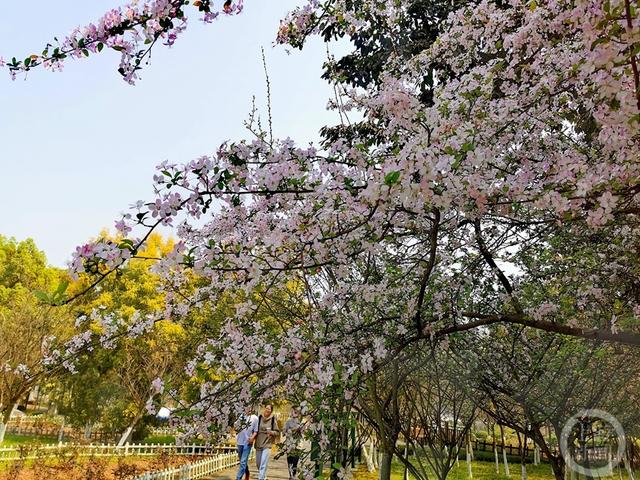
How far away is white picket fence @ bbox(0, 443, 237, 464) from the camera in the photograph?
900 centimetres

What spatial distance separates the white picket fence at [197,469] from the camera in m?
8.98

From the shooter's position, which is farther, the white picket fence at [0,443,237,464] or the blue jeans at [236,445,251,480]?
the white picket fence at [0,443,237,464]

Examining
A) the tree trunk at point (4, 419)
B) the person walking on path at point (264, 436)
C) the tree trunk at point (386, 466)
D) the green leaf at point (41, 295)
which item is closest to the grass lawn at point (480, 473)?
the person walking on path at point (264, 436)

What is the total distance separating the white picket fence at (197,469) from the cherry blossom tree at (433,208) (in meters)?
5.04

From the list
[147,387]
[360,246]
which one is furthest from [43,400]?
[360,246]

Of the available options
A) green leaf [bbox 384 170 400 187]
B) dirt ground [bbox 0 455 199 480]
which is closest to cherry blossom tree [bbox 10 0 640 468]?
green leaf [bbox 384 170 400 187]

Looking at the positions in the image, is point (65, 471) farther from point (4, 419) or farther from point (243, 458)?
point (4, 419)

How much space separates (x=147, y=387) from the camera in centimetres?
1567

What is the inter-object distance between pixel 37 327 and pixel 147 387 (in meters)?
3.92

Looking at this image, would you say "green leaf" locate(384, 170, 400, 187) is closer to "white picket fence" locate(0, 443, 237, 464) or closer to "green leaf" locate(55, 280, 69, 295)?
"green leaf" locate(55, 280, 69, 295)

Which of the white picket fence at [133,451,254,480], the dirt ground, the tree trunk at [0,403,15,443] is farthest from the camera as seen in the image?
the tree trunk at [0,403,15,443]

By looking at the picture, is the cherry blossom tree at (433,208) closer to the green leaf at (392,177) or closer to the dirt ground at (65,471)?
the green leaf at (392,177)

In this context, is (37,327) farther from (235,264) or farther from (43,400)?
(43,400)

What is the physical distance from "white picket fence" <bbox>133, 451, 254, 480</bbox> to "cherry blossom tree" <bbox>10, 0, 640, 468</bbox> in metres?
5.04
